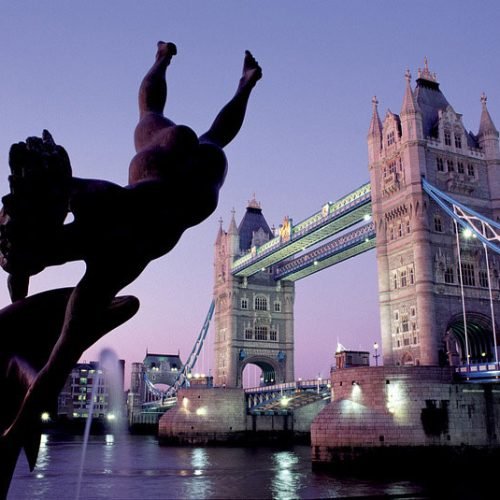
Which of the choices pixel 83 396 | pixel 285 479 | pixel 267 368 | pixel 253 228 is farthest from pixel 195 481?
pixel 83 396

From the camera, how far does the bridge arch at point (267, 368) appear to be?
216ft

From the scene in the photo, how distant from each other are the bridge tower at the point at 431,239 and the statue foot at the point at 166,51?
31.7 metres

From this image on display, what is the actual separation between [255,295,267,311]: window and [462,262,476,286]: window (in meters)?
32.1

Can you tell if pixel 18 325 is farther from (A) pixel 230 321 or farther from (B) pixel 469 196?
(A) pixel 230 321

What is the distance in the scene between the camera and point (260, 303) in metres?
67.9

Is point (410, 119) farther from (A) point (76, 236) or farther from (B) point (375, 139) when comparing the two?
(A) point (76, 236)

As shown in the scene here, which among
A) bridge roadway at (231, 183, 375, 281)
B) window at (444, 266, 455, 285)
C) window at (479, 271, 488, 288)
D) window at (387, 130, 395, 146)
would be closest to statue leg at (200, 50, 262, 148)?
window at (444, 266, 455, 285)

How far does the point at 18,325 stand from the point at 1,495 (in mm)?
1442

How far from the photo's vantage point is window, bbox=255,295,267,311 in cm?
6769

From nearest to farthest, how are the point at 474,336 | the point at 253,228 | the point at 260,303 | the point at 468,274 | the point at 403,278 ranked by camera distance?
the point at 468,274
the point at 403,278
the point at 474,336
the point at 260,303
the point at 253,228

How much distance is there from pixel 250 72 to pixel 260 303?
61760 mm

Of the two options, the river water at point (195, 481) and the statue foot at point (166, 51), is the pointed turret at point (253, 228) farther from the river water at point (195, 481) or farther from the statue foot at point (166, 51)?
the statue foot at point (166, 51)

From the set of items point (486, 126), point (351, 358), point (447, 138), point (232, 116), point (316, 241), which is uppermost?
point (486, 126)

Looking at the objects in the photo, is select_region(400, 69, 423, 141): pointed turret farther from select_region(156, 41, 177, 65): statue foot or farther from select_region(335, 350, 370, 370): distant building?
select_region(156, 41, 177, 65): statue foot
